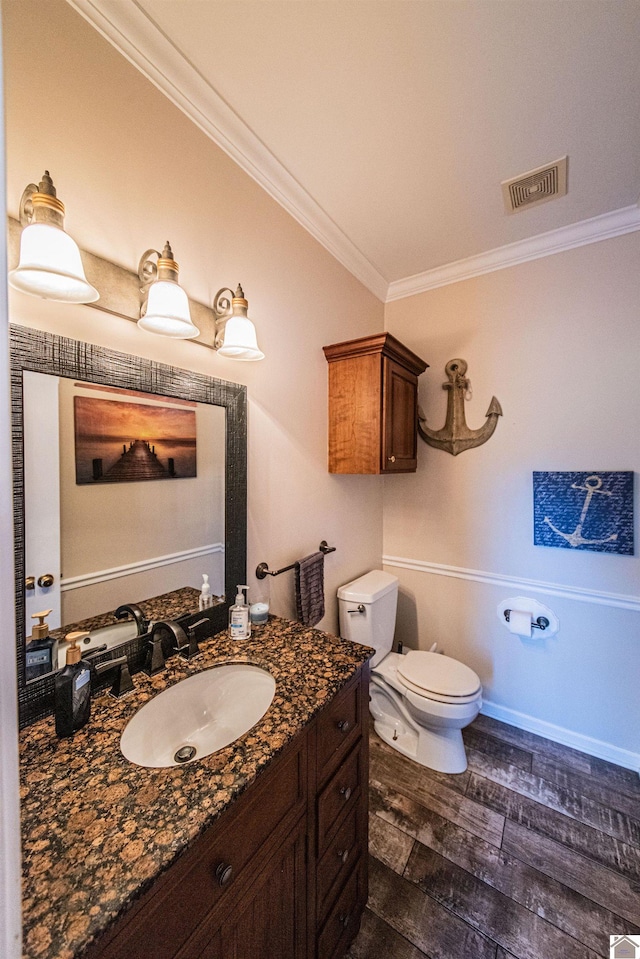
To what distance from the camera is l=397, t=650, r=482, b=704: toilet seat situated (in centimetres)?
168


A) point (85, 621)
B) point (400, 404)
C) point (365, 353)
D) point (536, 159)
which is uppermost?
point (536, 159)

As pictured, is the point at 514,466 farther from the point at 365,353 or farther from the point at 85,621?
the point at 85,621

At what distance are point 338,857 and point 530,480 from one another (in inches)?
71.6

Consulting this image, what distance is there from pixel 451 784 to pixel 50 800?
175 centimetres

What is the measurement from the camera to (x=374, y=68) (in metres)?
1.13

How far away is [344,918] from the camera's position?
108cm

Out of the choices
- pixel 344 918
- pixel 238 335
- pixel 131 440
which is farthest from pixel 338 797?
pixel 238 335

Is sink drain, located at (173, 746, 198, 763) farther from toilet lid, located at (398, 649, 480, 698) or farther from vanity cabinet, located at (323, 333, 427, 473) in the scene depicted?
vanity cabinet, located at (323, 333, 427, 473)

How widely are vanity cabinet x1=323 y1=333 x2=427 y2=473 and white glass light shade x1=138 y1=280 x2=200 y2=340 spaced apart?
37.7 inches

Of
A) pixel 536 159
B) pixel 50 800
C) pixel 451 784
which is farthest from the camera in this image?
pixel 451 784

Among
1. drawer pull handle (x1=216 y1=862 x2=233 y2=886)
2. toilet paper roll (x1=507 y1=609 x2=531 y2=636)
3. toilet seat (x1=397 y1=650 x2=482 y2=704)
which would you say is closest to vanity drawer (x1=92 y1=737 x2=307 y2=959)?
drawer pull handle (x1=216 y1=862 x2=233 y2=886)

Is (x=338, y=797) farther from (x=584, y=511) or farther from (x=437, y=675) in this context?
(x=584, y=511)

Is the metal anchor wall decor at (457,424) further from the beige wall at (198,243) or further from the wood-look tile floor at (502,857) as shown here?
the wood-look tile floor at (502,857)

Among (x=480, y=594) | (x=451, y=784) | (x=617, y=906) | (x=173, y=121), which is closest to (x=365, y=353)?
(x=173, y=121)
